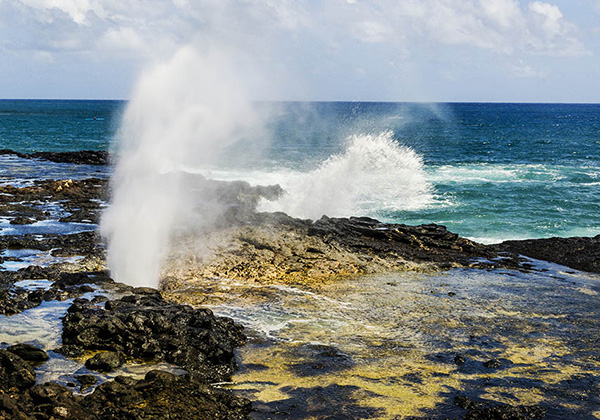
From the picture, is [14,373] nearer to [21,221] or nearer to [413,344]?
[413,344]

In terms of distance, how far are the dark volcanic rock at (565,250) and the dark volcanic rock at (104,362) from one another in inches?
511

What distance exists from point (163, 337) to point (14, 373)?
97.3 inches

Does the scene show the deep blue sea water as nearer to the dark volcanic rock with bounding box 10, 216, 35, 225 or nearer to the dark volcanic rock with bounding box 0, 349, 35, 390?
the dark volcanic rock with bounding box 10, 216, 35, 225

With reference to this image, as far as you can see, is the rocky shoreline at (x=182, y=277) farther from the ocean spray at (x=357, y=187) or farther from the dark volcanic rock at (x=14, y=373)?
the ocean spray at (x=357, y=187)

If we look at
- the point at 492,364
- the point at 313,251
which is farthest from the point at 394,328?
the point at 313,251

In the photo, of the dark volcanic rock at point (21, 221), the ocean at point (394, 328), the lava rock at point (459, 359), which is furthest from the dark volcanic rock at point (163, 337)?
the dark volcanic rock at point (21, 221)

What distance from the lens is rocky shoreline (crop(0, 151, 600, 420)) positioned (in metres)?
7.63

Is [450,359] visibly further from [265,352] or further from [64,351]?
[64,351]

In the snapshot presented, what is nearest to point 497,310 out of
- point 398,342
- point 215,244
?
point 398,342

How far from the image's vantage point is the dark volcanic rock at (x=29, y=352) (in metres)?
8.86

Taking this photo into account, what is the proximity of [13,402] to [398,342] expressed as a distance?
629 centimetres

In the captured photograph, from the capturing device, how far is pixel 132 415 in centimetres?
722

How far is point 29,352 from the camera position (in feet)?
29.2

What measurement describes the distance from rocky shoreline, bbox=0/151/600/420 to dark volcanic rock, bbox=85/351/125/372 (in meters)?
0.02
